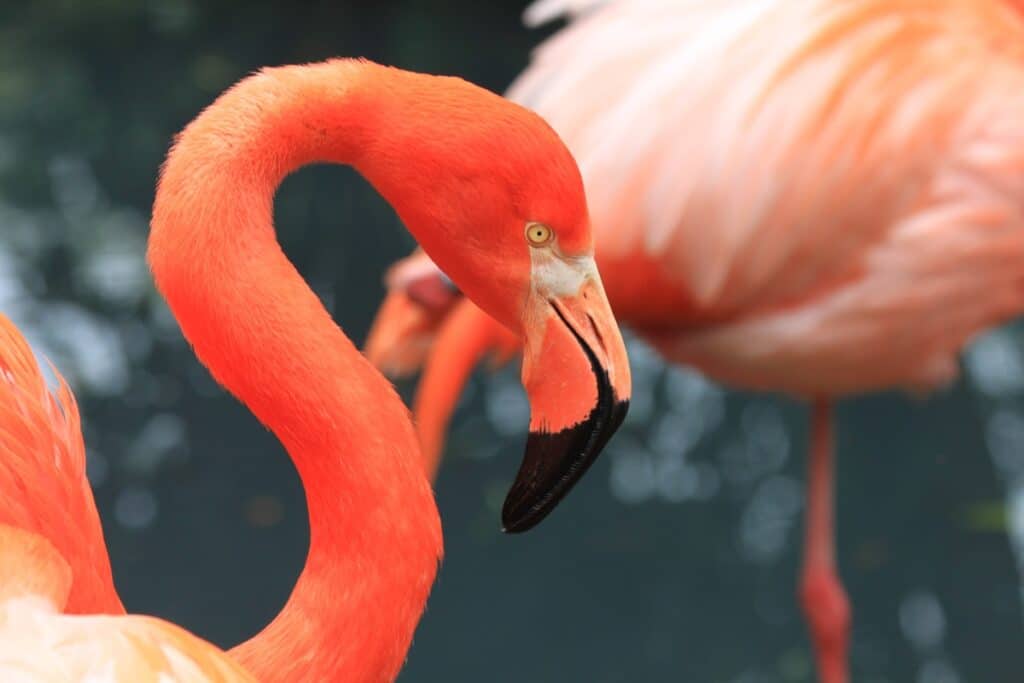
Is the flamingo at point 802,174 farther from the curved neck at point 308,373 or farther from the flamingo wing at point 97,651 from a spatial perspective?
the flamingo wing at point 97,651

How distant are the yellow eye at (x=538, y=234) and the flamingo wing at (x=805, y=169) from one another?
38.2 inches

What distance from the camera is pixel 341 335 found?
4.29 ft

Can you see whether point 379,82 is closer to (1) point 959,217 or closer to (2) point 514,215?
(2) point 514,215

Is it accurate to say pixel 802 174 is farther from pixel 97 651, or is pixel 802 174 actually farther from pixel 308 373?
pixel 97 651

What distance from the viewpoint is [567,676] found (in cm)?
271

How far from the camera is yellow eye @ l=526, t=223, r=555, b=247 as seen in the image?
127 cm

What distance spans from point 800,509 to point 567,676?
0.81m

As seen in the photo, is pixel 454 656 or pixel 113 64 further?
pixel 113 64

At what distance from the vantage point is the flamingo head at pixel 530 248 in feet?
4.06

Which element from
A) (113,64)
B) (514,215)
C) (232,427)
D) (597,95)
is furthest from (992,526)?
(113,64)

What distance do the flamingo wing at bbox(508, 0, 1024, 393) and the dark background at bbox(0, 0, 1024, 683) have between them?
2.39 ft

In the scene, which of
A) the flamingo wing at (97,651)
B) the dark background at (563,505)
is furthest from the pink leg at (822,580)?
the flamingo wing at (97,651)

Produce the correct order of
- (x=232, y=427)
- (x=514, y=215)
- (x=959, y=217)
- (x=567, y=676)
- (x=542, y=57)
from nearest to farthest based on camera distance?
1. (x=514, y=215)
2. (x=959, y=217)
3. (x=542, y=57)
4. (x=567, y=676)
5. (x=232, y=427)

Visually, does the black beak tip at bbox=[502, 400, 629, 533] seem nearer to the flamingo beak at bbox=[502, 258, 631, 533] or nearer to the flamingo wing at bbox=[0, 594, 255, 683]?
the flamingo beak at bbox=[502, 258, 631, 533]
